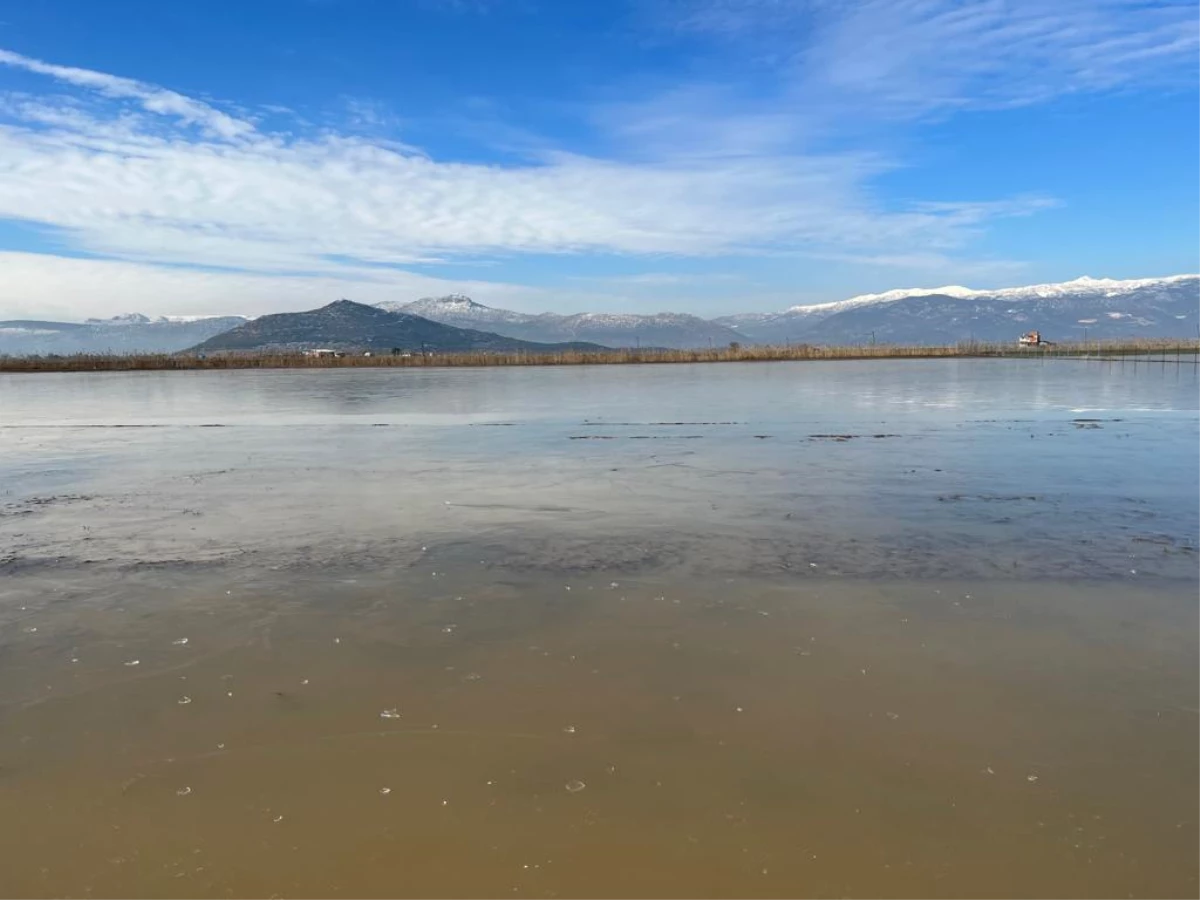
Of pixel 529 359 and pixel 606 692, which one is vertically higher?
pixel 529 359

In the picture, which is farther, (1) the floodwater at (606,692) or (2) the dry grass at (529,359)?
(2) the dry grass at (529,359)

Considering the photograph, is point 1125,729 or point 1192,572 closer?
point 1125,729

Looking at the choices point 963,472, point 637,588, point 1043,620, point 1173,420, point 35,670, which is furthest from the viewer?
point 1173,420

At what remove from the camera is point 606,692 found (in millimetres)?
4586

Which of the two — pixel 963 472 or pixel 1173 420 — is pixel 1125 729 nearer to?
pixel 963 472

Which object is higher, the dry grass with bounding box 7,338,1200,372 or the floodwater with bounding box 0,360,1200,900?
the dry grass with bounding box 7,338,1200,372

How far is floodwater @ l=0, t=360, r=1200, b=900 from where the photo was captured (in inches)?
126

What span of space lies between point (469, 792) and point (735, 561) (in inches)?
155

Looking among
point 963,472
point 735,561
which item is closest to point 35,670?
point 735,561

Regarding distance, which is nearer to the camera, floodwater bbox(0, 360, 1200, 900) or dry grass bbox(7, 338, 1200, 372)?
floodwater bbox(0, 360, 1200, 900)

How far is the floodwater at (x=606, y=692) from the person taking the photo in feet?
10.5

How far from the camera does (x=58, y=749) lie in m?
4.06

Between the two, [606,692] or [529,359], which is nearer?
[606,692]

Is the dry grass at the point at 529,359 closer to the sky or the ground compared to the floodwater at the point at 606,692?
closer to the sky
